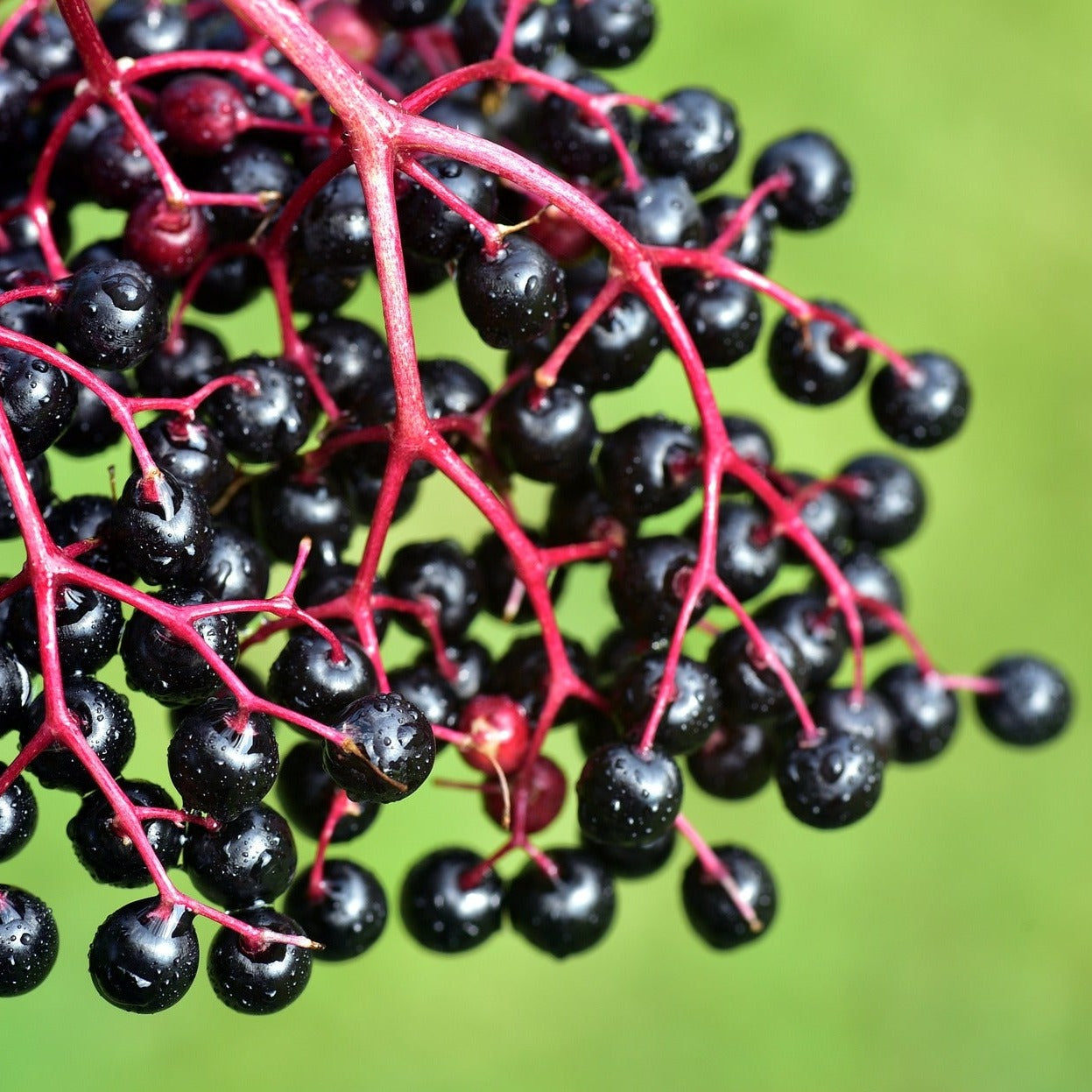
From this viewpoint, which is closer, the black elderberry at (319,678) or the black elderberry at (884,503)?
the black elderberry at (319,678)

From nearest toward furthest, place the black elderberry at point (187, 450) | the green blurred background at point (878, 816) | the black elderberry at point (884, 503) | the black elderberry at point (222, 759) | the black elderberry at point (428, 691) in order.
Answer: the black elderberry at point (222, 759)
the black elderberry at point (187, 450)
the black elderberry at point (428, 691)
the black elderberry at point (884, 503)
the green blurred background at point (878, 816)

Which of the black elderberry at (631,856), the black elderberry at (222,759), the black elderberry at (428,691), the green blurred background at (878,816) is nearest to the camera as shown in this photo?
the black elderberry at (222,759)

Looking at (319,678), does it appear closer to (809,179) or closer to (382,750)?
(382,750)

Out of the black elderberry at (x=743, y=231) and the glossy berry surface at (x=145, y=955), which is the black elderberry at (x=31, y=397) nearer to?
the glossy berry surface at (x=145, y=955)

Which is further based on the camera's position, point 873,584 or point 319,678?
point 873,584

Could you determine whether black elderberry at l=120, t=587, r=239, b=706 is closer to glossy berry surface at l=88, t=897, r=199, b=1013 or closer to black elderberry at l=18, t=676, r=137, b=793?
black elderberry at l=18, t=676, r=137, b=793

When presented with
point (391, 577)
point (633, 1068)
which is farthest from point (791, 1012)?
point (391, 577)

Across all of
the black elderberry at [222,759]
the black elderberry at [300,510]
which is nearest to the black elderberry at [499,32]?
the black elderberry at [300,510]

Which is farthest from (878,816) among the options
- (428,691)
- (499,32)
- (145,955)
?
(145,955)
